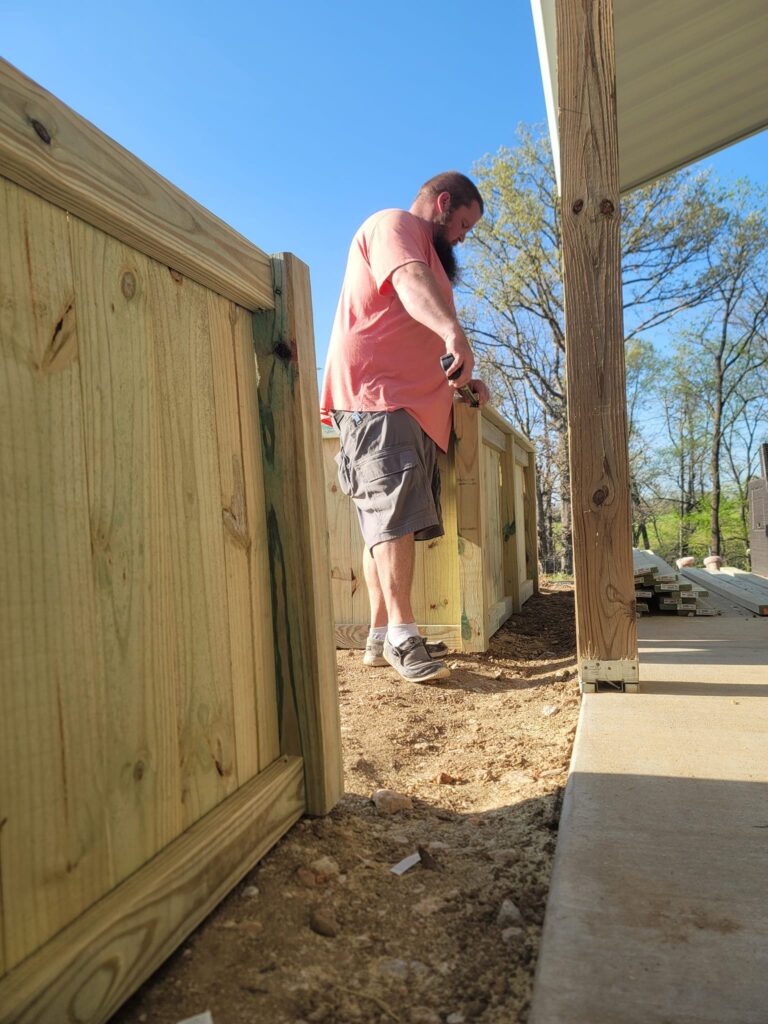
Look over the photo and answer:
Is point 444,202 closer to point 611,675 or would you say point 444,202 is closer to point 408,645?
point 408,645

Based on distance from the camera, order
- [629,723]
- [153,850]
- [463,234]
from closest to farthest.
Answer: [153,850] < [629,723] < [463,234]

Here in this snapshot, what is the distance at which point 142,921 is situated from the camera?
0.99m

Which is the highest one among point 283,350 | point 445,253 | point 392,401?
point 445,253

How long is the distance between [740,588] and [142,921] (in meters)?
5.30

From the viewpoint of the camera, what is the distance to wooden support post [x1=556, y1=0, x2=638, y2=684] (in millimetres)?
2336

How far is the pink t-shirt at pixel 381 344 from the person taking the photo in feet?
9.34

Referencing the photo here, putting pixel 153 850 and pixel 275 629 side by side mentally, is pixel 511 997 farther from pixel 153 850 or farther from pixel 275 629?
pixel 275 629

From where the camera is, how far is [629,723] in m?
2.06

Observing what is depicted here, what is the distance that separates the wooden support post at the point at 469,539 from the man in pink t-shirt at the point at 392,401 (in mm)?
496

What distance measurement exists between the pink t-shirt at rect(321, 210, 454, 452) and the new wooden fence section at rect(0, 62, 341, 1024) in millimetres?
1324

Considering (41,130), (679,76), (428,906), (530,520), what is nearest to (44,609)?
(41,130)

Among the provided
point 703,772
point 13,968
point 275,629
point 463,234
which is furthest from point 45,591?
point 463,234

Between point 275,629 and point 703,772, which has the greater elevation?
point 275,629

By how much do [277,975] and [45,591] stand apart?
0.62 m
